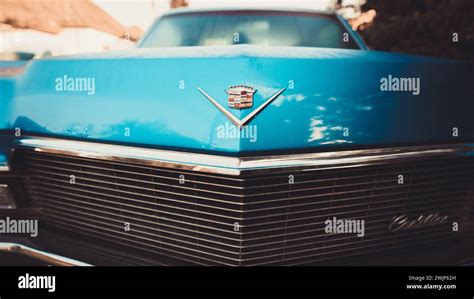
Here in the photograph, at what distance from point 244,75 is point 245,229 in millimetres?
455

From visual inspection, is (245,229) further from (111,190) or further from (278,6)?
(278,6)

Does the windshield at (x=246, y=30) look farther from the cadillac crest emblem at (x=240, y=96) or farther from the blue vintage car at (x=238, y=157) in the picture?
the cadillac crest emblem at (x=240, y=96)

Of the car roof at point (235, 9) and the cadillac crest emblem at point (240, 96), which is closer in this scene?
the cadillac crest emblem at point (240, 96)

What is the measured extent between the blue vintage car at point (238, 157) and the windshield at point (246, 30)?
109cm

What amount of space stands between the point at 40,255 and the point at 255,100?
0.94 meters

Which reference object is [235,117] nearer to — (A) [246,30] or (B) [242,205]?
(B) [242,205]

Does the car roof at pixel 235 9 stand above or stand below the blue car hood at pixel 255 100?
above

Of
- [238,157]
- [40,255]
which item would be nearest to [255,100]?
[238,157]

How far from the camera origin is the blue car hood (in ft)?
5.32

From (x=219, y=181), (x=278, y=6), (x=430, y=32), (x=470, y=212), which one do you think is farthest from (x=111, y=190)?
(x=430, y=32)

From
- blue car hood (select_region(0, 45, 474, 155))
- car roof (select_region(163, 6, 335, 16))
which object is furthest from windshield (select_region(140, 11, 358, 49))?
blue car hood (select_region(0, 45, 474, 155))

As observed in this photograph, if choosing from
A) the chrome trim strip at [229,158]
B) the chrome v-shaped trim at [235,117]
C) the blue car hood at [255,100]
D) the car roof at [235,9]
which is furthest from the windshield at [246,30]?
the chrome v-shaped trim at [235,117]

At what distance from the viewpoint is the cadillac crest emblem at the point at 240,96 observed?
1.58 metres

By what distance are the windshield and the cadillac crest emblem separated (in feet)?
4.73
